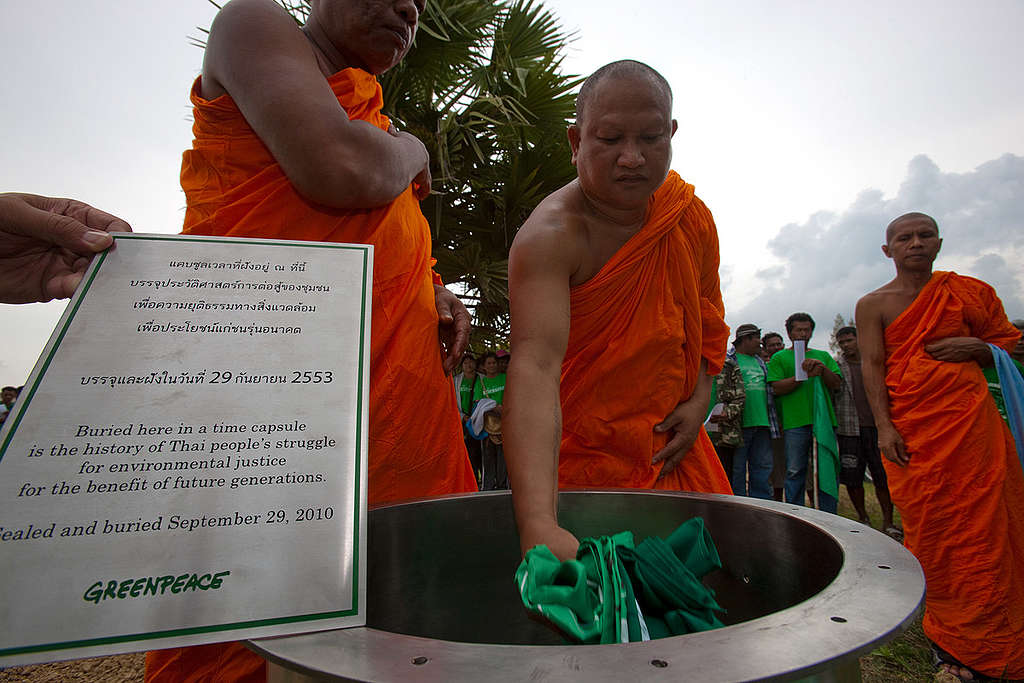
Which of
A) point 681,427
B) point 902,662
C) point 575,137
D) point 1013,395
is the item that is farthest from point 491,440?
point 575,137

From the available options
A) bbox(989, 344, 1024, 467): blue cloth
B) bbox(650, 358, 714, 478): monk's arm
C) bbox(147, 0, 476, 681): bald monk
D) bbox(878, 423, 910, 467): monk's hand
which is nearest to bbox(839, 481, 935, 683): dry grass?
bbox(878, 423, 910, 467): monk's hand

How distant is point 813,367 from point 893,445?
6.66 ft

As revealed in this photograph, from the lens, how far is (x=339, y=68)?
1295mm

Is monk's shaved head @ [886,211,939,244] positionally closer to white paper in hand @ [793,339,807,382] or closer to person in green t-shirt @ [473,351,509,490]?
white paper in hand @ [793,339,807,382]

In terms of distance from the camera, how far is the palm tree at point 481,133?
5203 mm

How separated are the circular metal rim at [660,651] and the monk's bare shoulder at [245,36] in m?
1.04

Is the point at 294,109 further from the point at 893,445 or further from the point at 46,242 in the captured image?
the point at 893,445

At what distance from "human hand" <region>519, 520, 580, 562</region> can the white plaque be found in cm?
31

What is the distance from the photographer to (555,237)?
133 centimetres

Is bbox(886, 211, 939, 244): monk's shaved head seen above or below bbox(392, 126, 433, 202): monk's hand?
above

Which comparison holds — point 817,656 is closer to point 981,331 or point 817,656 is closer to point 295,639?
point 295,639

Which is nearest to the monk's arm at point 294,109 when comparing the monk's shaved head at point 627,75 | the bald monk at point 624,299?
the bald monk at point 624,299

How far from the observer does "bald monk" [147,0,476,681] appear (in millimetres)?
1048

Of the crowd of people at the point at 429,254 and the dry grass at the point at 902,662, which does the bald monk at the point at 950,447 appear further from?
the crowd of people at the point at 429,254
